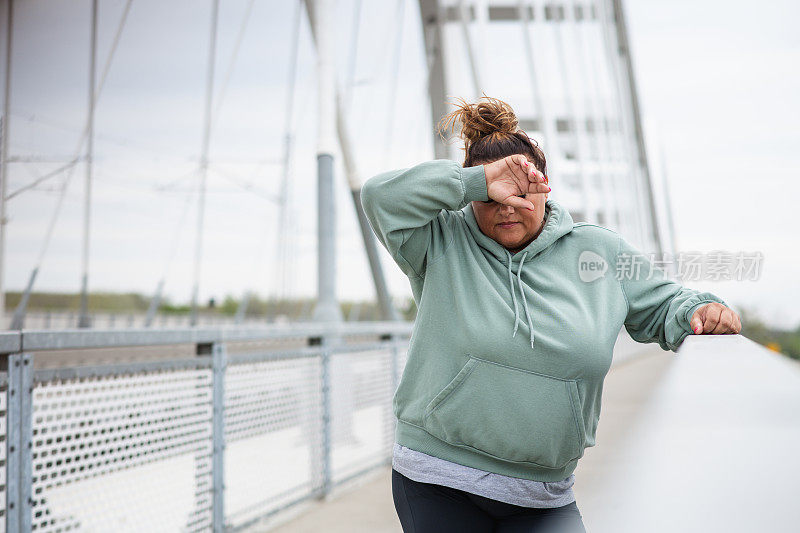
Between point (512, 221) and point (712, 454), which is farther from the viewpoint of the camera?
point (512, 221)

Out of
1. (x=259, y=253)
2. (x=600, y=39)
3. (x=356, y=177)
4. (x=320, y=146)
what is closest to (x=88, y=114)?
(x=320, y=146)

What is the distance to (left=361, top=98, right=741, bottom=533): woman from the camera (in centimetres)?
140

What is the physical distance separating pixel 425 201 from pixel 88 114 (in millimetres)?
5654

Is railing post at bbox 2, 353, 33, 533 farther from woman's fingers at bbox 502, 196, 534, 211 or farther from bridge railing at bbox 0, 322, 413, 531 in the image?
woman's fingers at bbox 502, 196, 534, 211

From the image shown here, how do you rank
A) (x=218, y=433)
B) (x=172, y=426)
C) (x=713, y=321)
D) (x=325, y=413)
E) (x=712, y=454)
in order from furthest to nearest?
(x=325, y=413)
(x=218, y=433)
(x=172, y=426)
(x=713, y=321)
(x=712, y=454)

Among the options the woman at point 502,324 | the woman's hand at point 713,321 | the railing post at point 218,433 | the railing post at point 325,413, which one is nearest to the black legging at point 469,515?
the woman at point 502,324

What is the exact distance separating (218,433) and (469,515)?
2092 mm

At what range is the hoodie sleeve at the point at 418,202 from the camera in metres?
1.47

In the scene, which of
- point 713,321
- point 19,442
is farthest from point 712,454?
point 19,442

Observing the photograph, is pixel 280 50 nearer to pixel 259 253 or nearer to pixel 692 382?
pixel 259 253

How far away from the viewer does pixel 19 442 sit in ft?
7.54

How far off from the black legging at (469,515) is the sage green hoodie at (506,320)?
66 millimetres

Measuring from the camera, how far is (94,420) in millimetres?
2627

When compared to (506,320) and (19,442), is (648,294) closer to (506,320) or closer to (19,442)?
(506,320)
